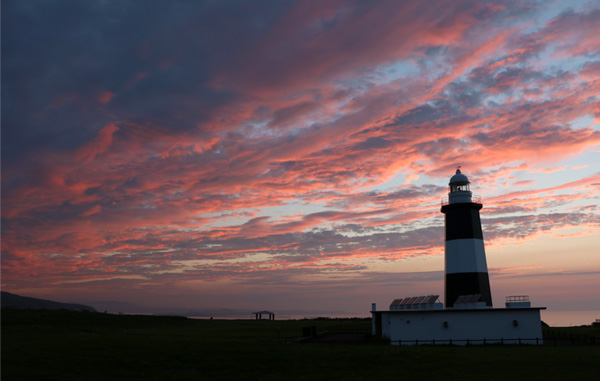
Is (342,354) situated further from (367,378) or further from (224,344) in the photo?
(224,344)

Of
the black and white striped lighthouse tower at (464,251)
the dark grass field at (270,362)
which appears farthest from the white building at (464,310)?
A: the dark grass field at (270,362)

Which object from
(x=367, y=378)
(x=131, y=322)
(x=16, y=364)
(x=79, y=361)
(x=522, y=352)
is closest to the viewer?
(x=367, y=378)

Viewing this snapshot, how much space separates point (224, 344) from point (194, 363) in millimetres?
7992

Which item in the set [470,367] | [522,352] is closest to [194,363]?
[470,367]

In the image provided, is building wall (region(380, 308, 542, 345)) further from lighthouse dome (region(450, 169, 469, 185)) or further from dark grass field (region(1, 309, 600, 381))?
lighthouse dome (region(450, 169, 469, 185))

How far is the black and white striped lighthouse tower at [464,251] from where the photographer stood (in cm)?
4453

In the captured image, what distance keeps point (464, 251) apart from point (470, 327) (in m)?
7.13

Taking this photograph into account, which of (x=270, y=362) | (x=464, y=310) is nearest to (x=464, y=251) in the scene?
(x=464, y=310)

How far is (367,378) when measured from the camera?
25.5 m

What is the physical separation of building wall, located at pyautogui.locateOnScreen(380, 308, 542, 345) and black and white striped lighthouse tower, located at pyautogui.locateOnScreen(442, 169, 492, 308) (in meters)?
2.56

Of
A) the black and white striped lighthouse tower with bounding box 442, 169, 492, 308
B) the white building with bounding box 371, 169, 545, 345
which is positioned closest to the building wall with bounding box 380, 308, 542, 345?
the white building with bounding box 371, 169, 545, 345

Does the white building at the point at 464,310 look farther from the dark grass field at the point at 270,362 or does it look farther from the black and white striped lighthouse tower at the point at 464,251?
the dark grass field at the point at 270,362

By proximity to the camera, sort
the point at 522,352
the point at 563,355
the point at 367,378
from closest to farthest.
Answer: the point at 367,378 < the point at 563,355 < the point at 522,352

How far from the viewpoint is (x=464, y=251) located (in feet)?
148
